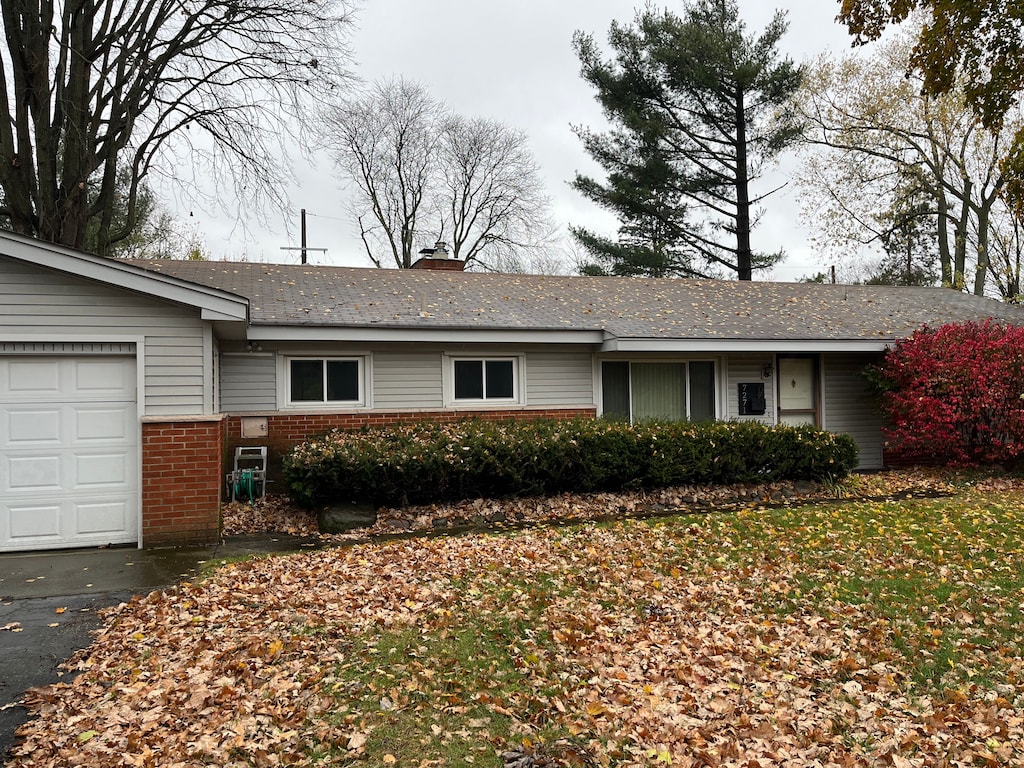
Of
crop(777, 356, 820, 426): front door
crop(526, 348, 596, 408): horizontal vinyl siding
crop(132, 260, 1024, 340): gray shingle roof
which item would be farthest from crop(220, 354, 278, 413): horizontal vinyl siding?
crop(777, 356, 820, 426): front door

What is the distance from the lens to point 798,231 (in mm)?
29703

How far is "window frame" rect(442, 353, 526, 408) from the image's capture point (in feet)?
40.1

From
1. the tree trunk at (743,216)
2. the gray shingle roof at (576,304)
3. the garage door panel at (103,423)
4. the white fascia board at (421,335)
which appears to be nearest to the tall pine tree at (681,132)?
the tree trunk at (743,216)

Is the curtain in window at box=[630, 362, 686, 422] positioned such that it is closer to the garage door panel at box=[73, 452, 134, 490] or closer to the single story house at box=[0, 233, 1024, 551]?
the single story house at box=[0, 233, 1024, 551]

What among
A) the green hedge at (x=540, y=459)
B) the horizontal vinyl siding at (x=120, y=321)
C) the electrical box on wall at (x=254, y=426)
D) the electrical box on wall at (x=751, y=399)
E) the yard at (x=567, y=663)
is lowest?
the yard at (x=567, y=663)

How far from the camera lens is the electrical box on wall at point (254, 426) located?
1110 cm

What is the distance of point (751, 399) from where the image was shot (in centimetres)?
1423

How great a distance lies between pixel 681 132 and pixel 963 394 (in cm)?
1732

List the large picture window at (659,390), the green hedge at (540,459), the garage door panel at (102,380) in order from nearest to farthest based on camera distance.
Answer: the garage door panel at (102,380), the green hedge at (540,459), the large picture window at (659,390)

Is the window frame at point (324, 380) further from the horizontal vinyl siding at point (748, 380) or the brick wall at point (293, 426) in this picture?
the horizontal vinyl siding at point (748, 380)

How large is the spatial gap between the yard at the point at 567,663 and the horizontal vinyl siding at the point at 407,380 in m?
4.31

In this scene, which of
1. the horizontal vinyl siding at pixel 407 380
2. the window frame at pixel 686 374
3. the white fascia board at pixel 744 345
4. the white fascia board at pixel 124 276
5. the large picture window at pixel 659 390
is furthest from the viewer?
the large picture window at pixel 659 390

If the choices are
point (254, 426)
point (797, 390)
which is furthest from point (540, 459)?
point (797, 390)

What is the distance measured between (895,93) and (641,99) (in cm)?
928
